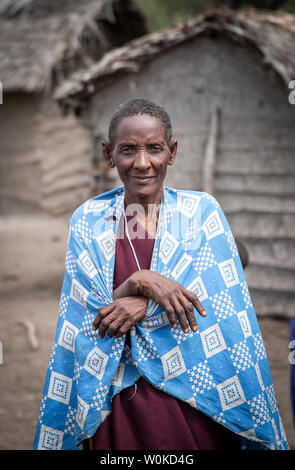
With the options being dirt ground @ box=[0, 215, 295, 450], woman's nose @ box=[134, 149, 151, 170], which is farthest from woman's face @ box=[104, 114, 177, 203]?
dirt ground @ box=[0, 215, 295, 450]

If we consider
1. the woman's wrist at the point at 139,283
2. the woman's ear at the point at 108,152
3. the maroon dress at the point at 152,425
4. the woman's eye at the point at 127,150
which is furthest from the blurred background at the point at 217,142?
the woman's eye at the point at 127,150

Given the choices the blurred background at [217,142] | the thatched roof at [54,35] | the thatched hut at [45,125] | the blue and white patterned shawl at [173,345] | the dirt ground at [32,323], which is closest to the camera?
the blue and white patterned shawl at [173,345]

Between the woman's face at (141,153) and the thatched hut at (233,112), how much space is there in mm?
3754

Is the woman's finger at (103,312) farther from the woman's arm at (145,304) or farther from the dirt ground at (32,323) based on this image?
the dirt ground at (32,323)

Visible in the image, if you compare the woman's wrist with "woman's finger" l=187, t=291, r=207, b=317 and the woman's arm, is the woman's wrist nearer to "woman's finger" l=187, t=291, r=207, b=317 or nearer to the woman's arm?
the woman's arm

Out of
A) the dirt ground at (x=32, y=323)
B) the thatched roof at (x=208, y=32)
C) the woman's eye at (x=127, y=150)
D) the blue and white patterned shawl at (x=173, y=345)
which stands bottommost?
the dirt ground at (x=32, y=323)

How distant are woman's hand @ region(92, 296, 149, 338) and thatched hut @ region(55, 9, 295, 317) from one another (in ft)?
13.1

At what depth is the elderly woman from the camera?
177 cm

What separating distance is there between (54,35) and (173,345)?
971 cm

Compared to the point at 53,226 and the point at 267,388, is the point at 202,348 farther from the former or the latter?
the point at 53,226

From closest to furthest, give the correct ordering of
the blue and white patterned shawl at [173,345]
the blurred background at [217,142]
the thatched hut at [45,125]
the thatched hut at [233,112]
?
the blue and white patterned shawl at [173,345] < the blurred background at [217,142] < the thatched hut at [233,112] < the thatched hut at [45,125]

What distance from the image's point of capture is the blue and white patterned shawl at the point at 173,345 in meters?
1.80

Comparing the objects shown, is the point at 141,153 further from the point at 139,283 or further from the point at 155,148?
the point at 139,283

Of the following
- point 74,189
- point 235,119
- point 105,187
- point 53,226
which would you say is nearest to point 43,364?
point 105,187
